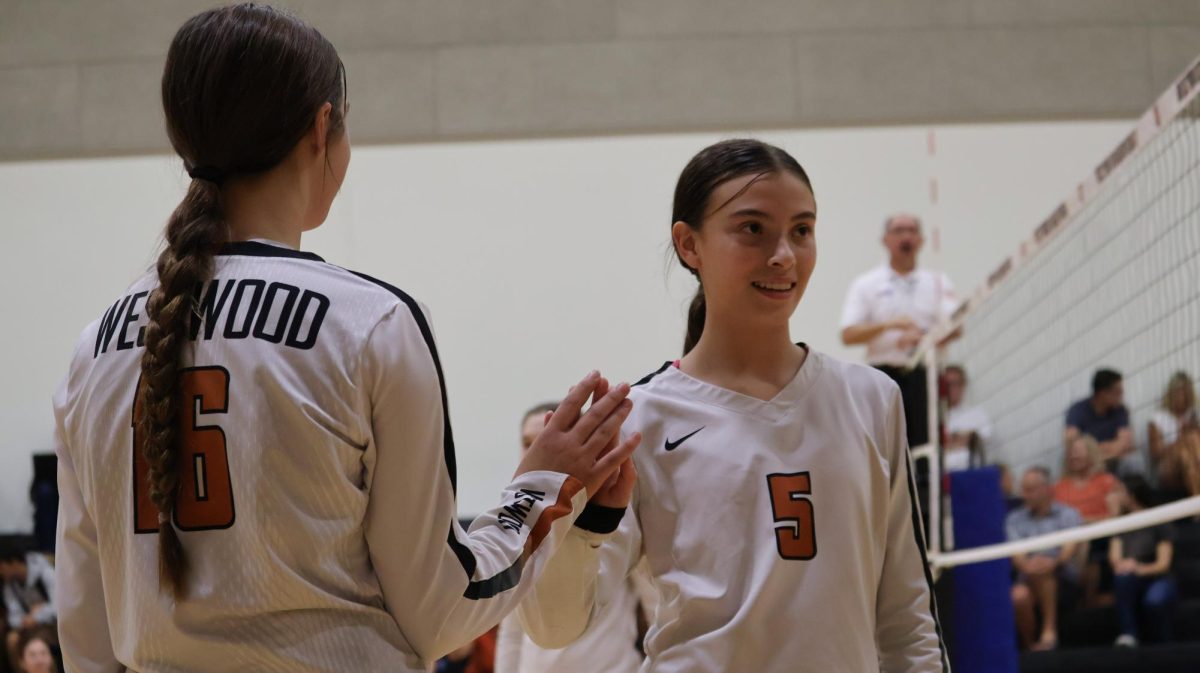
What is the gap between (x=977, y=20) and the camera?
29.7 feet

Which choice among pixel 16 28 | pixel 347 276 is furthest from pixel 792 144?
pixel 347 276

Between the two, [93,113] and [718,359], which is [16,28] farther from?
[718,359]

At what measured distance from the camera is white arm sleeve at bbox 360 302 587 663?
1.52 meters

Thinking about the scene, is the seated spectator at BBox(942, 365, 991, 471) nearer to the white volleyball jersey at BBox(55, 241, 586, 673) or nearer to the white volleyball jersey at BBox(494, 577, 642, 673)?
the white volleyball jersey at BBox(494, 577, 642, 673)

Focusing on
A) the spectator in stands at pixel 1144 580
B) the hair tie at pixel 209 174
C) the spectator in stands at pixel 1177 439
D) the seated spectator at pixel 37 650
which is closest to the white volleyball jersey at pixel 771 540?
the hair tie at pixel 209 174

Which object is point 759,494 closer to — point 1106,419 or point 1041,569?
point 1106,419

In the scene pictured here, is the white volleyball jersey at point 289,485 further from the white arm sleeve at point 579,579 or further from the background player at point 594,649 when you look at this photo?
the background player at point 594,649

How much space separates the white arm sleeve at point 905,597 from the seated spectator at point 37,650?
6.49 metres

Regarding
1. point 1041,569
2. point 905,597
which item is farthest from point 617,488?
point 1041,569

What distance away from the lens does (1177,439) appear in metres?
6.81

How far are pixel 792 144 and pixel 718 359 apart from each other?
6.95 metres

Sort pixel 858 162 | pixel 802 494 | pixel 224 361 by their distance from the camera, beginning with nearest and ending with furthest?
pixel 224 361, pixel 802 494, pixel 858 162

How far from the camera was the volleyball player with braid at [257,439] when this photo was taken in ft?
4.83

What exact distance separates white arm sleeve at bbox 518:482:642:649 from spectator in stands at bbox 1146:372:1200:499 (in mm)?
4731
